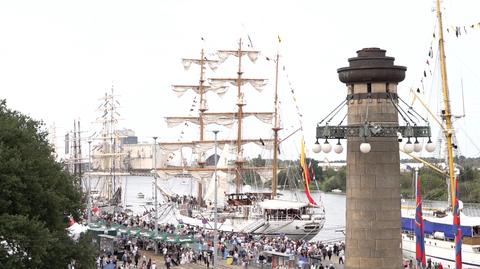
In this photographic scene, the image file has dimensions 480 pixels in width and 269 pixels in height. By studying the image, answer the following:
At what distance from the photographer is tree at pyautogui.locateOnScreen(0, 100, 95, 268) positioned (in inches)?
813

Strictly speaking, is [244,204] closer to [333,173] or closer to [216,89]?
[216,89]

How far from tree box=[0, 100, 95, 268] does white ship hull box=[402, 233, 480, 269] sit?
25.1 metres

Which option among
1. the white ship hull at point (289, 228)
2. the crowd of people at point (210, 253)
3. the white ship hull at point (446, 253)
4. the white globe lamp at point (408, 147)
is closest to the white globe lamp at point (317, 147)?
the white globe lamp at point (408, 147)

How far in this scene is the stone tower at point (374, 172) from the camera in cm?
1656

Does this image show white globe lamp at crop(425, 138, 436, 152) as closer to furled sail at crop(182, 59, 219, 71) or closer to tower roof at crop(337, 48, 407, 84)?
tower roof at crop(337, 48, 407, 84)

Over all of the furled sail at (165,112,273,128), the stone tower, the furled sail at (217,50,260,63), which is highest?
the furled sail at (217,50,260,63)

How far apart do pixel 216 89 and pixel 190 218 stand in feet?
51.4

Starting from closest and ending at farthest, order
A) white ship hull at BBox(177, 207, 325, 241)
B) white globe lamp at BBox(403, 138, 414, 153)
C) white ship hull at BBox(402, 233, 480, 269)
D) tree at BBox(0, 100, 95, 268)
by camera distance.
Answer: white globe lamp at BBox(403, 138, 414, 153), tree at BBox(0, 100, 95, 268), white ship hull at BBox(402, 233, 480, 269), white ship hull at BBox(177, 207, 325, 241)

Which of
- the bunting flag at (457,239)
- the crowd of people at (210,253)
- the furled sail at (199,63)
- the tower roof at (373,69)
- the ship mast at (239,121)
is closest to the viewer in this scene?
the tower roof at (373,69)

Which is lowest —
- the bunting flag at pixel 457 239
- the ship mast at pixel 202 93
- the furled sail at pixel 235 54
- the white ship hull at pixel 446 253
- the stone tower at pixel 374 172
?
the white ship hull at pixel 446 253

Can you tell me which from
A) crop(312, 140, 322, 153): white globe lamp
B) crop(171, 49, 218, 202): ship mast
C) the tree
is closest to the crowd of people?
the tree

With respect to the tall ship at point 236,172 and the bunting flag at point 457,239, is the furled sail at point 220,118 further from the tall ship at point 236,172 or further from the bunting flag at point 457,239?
the bunting flag at point 457,239

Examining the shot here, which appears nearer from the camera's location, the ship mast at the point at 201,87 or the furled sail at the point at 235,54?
the furled sail at the point at 235,54

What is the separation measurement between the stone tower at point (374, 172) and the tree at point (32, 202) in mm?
9427
